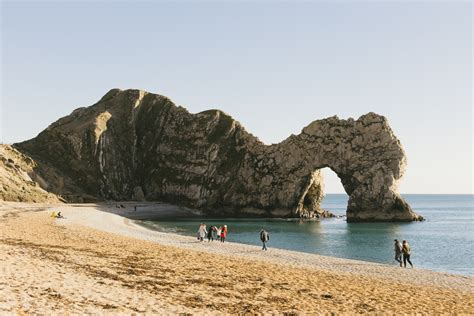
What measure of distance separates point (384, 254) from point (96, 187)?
89552 millimetres

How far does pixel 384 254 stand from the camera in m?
43.3

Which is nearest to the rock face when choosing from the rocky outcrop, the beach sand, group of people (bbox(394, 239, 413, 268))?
the rocky outcrop

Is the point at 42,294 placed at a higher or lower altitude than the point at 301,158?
lower

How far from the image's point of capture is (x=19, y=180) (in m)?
85.6

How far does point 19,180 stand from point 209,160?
159 feet

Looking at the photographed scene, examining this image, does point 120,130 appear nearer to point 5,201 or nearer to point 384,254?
point 5,201

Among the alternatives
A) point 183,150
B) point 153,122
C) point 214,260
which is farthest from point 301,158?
point 214,260

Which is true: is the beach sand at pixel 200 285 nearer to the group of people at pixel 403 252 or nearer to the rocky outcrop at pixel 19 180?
the group of people at pixel 403 252

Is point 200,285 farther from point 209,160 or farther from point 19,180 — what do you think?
point 209,160

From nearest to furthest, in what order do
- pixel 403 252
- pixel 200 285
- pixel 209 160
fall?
pixel 200 285, pixel 403 252, pixel 209 160

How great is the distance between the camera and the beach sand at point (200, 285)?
1433 cm

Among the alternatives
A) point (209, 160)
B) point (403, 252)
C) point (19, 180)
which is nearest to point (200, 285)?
point (403, 252)

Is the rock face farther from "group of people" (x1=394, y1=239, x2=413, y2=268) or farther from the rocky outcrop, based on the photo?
"group of people" (x1=394, y1=239, x2=413, y2=268)

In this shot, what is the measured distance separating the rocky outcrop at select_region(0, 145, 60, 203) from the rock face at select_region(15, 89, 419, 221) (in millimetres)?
7249
